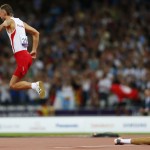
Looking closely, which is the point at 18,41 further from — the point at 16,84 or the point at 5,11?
the point at 16,84

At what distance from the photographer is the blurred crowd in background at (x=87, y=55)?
25781 millimetres

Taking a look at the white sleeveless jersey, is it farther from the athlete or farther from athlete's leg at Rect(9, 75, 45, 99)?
the athlete

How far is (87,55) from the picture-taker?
2762cm

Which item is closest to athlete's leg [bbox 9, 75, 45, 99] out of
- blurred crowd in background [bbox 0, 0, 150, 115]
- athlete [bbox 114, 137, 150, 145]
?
athlete [bbox 114, 137, 150, 145]

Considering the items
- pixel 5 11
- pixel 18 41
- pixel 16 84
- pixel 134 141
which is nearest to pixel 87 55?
pixel 16 84

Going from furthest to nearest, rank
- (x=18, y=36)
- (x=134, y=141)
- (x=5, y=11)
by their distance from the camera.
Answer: (x=18, y=36) < (x=5, y=11) < (x=134, y=141)

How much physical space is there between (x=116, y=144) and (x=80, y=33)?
1414 cm

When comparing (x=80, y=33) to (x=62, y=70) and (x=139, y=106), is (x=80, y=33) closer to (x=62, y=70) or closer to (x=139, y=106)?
(x=62, y=70)

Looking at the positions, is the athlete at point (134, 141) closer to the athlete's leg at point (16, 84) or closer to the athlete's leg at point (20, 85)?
A: the athlete's leg at point (20, 85)

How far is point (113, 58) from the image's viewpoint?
27312 mm

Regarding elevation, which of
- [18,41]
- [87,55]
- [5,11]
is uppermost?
[87,55]

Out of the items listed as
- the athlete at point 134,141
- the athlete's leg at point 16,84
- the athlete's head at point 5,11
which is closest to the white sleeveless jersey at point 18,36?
the athlete's head at point 5,11

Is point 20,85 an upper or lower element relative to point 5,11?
lower

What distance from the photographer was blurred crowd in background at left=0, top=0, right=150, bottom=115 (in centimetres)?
2578
